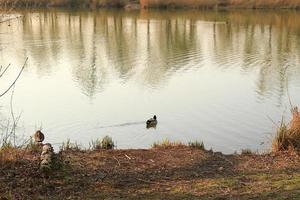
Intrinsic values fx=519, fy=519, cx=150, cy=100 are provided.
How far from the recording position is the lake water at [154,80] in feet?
36.7

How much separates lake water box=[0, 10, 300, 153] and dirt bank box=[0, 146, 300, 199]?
1.84 meters

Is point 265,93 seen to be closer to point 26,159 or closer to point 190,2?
point 26,159

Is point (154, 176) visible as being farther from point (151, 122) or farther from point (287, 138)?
point (151, 122)

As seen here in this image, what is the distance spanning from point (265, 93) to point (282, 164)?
7.98 metres

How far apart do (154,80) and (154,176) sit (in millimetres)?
10726

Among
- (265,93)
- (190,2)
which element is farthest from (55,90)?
(190,2)

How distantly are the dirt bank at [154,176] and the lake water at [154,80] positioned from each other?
1836mm

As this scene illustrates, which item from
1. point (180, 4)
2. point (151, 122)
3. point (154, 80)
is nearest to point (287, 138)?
point (151, 122)

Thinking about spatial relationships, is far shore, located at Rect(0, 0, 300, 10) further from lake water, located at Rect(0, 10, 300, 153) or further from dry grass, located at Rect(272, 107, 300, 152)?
dry grass, located at Rect(272, 107, 300, 152)

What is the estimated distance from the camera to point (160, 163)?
6.51 meters

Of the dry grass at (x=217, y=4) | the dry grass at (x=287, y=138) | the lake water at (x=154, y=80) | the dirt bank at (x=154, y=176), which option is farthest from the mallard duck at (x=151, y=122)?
the dry grass at (x=217, y=4)

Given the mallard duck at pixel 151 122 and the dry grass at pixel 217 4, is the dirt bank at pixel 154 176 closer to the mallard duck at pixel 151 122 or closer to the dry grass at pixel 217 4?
the mallard duck at pixel 151 122

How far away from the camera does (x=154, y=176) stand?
233 inches

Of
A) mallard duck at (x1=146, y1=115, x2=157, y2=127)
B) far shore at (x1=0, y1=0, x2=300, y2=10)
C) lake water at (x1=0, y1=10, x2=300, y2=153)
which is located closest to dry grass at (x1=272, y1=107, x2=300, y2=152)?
lake water at (x1=0, y1=10, x2=300, y2=153)
